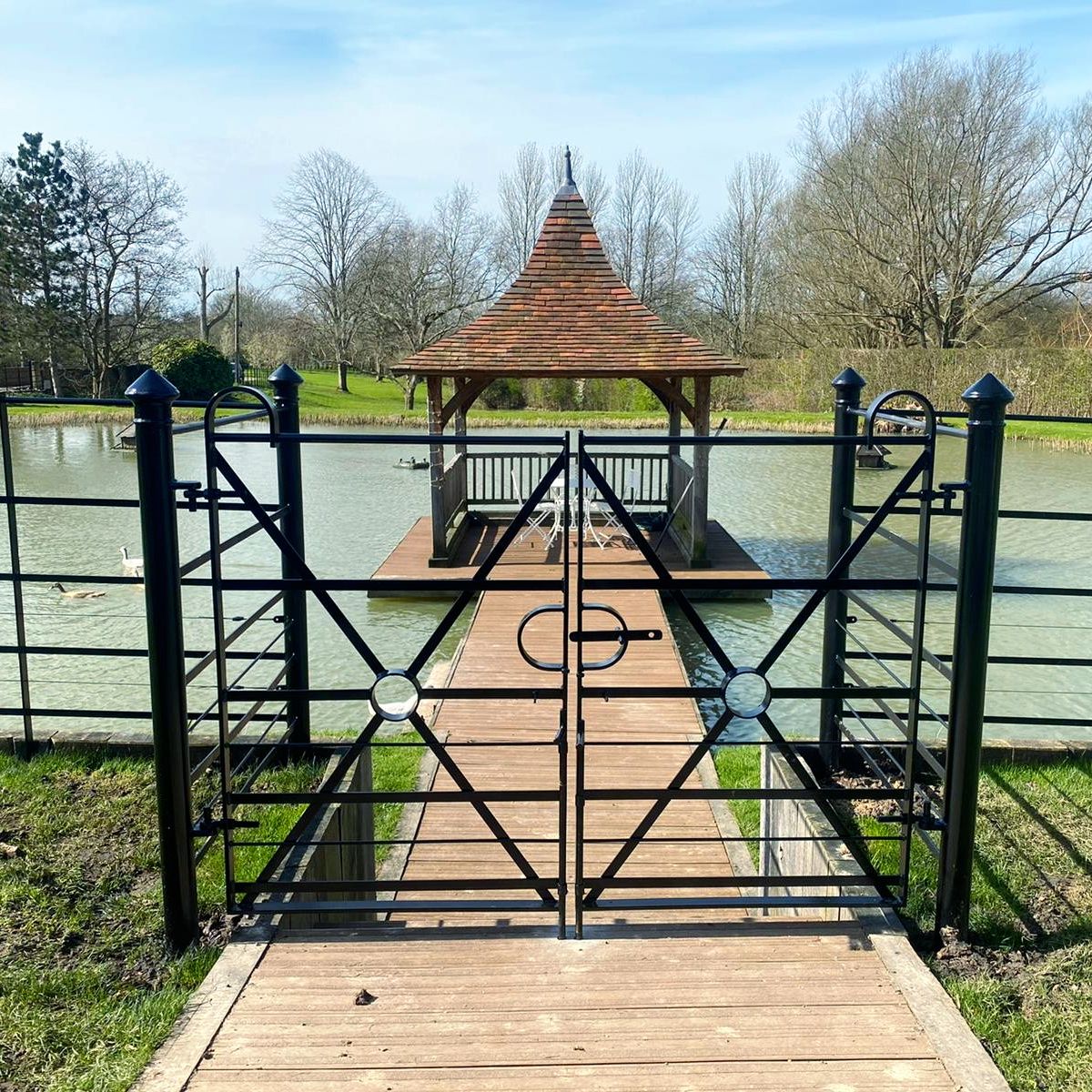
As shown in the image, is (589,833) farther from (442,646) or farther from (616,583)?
(442,646)

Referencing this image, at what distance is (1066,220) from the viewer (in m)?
30.4

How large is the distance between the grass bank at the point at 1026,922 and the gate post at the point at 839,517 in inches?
23.7

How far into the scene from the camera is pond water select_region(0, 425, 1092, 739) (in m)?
7.45

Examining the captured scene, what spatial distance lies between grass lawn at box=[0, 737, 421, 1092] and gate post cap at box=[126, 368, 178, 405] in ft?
5.44

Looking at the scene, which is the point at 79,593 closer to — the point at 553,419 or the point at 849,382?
the point at 849,382

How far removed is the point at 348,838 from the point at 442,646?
4563 millimetres

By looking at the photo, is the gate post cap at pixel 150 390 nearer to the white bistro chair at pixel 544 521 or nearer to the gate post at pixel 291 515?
the gate post at pixel 291 515

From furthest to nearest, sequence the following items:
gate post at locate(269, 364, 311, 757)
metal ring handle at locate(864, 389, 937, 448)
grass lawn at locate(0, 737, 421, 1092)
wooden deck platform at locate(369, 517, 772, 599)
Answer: wooden deck platform at locate(369, 517, 772, 599) < gate post at locate(269, 364, 311, 757) < metal ring handle at locate(864, 389, 937, 448) < grass lawn at locate(0, 737, 421, 1092)

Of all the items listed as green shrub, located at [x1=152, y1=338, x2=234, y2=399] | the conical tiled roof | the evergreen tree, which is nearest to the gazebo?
the conical tiled roof

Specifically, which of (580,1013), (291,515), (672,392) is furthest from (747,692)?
(672,392)

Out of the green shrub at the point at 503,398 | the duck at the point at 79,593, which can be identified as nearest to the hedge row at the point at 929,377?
the green shrub at the point at 503,398

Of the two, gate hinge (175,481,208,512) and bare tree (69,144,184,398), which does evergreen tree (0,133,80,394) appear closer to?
bare tree (69,144,184,398)

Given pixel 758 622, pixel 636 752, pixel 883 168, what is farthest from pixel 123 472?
pixel 883 168

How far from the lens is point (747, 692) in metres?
3.05
